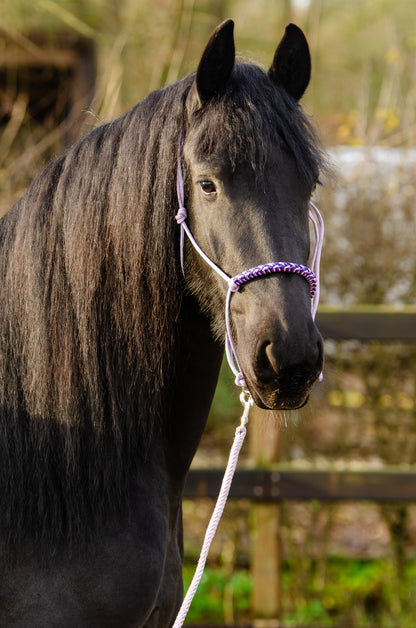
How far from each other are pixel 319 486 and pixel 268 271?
270cm

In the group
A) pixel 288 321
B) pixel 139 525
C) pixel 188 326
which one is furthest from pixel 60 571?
pixel 288 321

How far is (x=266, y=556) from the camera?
13.3 feet

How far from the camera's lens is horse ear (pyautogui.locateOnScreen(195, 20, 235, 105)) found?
178 centimetres

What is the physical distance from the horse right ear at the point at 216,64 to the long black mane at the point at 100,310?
40mm

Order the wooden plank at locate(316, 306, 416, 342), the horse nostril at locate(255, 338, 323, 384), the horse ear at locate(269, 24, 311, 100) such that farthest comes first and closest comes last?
the wooden plank at locate(316, 306, 416, 342) < the horse ear at locate(269, 24, 311, 100) < the horse nostril at locate(255, 338, 323, 384)

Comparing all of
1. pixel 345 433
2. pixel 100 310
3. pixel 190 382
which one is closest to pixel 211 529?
pixel 190 382

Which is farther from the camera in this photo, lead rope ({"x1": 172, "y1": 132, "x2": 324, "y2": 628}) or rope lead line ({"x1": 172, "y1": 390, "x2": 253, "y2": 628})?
rope lead line ({"x1": 172, "y1": 390, "x2": 253, "y2": 628})

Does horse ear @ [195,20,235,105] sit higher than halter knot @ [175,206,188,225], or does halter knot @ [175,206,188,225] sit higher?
horse ear @ [195,20,235,105]

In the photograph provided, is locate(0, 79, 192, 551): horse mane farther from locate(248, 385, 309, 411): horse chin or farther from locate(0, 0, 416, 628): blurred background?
locate(0, 0, 416, 628): blurred background

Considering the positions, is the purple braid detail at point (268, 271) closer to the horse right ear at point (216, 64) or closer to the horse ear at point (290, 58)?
the horse right ear at point (216, 64)

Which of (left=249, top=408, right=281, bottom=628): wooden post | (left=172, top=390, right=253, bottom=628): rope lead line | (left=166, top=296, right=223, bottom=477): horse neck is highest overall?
(left=166, top=296, right=223, bottom=477): horse neck

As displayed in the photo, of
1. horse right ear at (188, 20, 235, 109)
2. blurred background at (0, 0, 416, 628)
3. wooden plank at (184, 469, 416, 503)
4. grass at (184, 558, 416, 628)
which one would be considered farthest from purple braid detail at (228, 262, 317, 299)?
grass at (184, 558, 416, 628)

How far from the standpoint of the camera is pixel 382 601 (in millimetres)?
4656

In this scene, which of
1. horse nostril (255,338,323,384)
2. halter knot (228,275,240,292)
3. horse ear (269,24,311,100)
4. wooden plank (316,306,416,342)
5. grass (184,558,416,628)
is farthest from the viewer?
grass (184,558,416,628)
